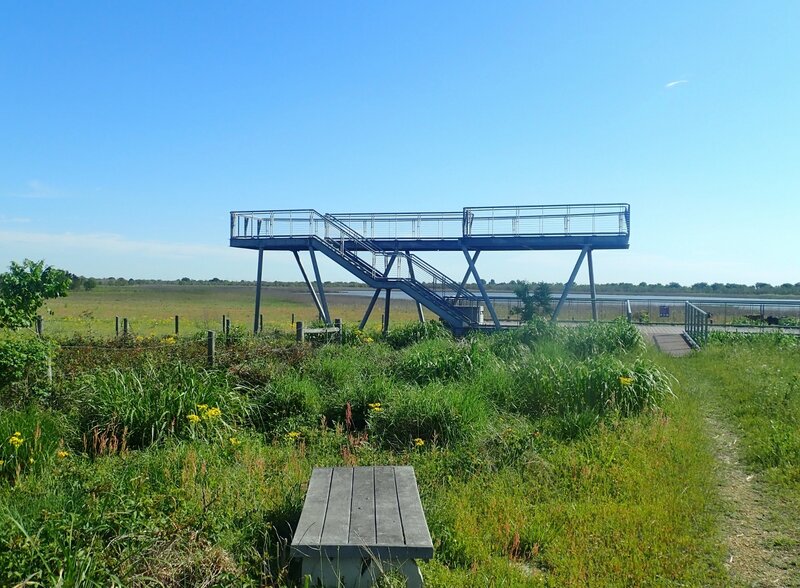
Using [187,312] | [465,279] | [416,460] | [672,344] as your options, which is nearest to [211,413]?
[416,460]

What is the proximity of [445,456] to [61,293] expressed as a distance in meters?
6.11

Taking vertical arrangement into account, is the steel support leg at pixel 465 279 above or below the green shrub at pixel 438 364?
above

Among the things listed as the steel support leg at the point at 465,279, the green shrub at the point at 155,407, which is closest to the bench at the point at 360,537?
the green shrub at the point at 155,407

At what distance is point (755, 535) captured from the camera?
218 inches

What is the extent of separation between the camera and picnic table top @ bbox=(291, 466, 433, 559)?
431 centimetres

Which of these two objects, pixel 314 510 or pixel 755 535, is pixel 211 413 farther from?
pixel 755 535

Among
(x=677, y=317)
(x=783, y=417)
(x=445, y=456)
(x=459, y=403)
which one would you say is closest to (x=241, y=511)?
(x=445, y=456)

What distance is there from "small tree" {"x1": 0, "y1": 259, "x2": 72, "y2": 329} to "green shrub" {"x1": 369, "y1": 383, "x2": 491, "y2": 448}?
4.83 m

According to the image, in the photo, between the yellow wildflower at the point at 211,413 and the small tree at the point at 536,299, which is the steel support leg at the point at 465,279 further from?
the yellow wildflower at the point at 211,413

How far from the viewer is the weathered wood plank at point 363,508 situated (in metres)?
4.43

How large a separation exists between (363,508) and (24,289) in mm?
6802

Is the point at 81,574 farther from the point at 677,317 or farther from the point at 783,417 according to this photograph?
the point at 677,317

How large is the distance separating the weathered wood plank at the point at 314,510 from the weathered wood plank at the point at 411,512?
22.0 inches

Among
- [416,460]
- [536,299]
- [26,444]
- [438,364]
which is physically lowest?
[416,460]
